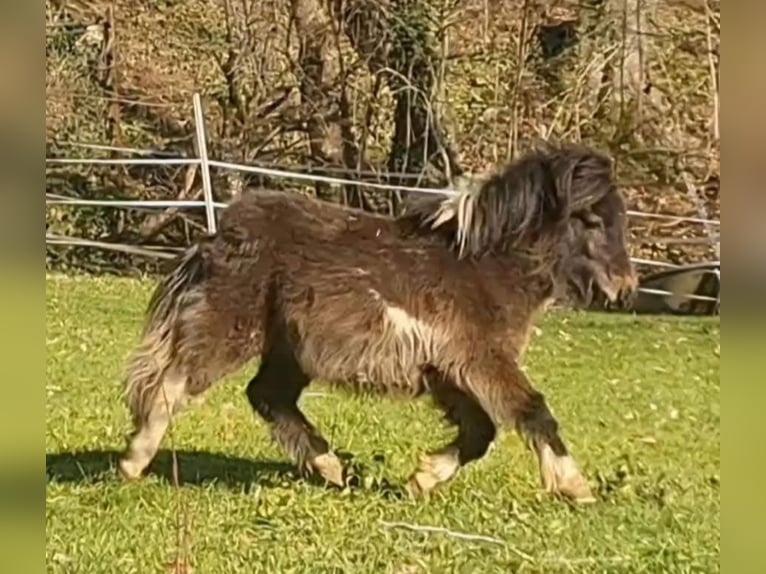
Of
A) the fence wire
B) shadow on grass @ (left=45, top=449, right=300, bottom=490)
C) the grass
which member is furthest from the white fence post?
shadow on grass @ (left=45, top=449, right=300, bottom=490)

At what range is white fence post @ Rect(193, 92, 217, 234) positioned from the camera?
5.62 m

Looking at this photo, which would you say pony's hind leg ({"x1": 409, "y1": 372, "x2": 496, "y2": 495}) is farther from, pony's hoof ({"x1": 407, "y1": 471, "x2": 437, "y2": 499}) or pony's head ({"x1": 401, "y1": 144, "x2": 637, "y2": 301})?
pony's head ({"x1": 401, "y1": 144, "x2": 637, "y2": 301})

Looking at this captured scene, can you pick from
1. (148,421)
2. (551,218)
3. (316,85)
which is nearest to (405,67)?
(316,85)

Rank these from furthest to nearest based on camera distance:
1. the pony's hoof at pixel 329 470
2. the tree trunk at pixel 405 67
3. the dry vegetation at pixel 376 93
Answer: the pony's hoof at pixel 329 470 → the tree trunk at pixel 405 67 → the dry vegetation at pixel 376 93

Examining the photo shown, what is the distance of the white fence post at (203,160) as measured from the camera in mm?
5621

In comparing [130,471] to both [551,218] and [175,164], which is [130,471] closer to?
[175,164]

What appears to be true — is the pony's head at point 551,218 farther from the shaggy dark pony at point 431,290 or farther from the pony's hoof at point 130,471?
the pony's hoof at point 130,471

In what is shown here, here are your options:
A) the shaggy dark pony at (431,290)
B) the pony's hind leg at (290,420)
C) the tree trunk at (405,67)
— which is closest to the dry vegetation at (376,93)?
the tree trunk at (405,67)

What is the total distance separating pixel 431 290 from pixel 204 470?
1106mm

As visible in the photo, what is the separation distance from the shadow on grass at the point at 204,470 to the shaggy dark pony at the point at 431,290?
0.83 ft

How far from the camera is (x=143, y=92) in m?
5.64

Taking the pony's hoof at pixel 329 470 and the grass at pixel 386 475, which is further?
the pony's hoof at pixel 329 470

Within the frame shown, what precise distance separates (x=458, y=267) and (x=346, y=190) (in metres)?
0.52

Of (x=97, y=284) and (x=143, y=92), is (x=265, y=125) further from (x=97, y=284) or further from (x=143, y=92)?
(x=97, y=284)
